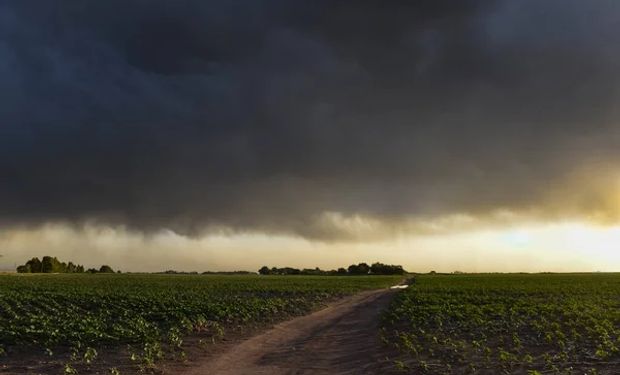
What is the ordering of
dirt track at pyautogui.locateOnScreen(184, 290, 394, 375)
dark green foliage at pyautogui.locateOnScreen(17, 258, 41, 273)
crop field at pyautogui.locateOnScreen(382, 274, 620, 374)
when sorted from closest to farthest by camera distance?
1. crop field at pyautogui.locateOnScreen(382, 274, 620, 374)
2. dirt track at pyautogui.locateOnScreen(184, 290, 394, 375)
3. dark green foliage at pyautogui.locateOnScreen(17, 258, 41, 273)

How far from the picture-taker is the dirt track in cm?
1823

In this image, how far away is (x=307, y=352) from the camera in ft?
71.3

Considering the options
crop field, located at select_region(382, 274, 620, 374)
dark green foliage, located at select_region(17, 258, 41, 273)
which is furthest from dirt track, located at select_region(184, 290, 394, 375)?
dark green foliage, located at select_region(17, 258, 41, 273)

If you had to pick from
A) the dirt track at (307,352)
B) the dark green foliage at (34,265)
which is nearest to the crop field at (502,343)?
the dirt track at (307,352)

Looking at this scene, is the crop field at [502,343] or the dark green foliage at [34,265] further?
the dark green foliage at [34,265]

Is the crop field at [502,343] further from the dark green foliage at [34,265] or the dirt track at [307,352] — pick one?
the dark green foliage at [34,265]

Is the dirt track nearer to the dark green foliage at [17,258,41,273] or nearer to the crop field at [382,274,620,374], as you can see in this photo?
the crop field at [382,274,620,374]

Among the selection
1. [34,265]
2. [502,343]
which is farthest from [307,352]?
[34,265]

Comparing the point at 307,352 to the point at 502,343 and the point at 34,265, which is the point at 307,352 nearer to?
the point at 502,343

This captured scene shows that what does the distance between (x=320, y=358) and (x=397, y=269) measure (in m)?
173

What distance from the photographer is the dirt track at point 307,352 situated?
59.8ft

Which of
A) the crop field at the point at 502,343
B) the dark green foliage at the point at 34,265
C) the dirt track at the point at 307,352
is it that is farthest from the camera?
the dark green foliage at the point at 34,265

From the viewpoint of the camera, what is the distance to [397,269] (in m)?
189

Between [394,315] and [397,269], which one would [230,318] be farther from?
[397,269]
